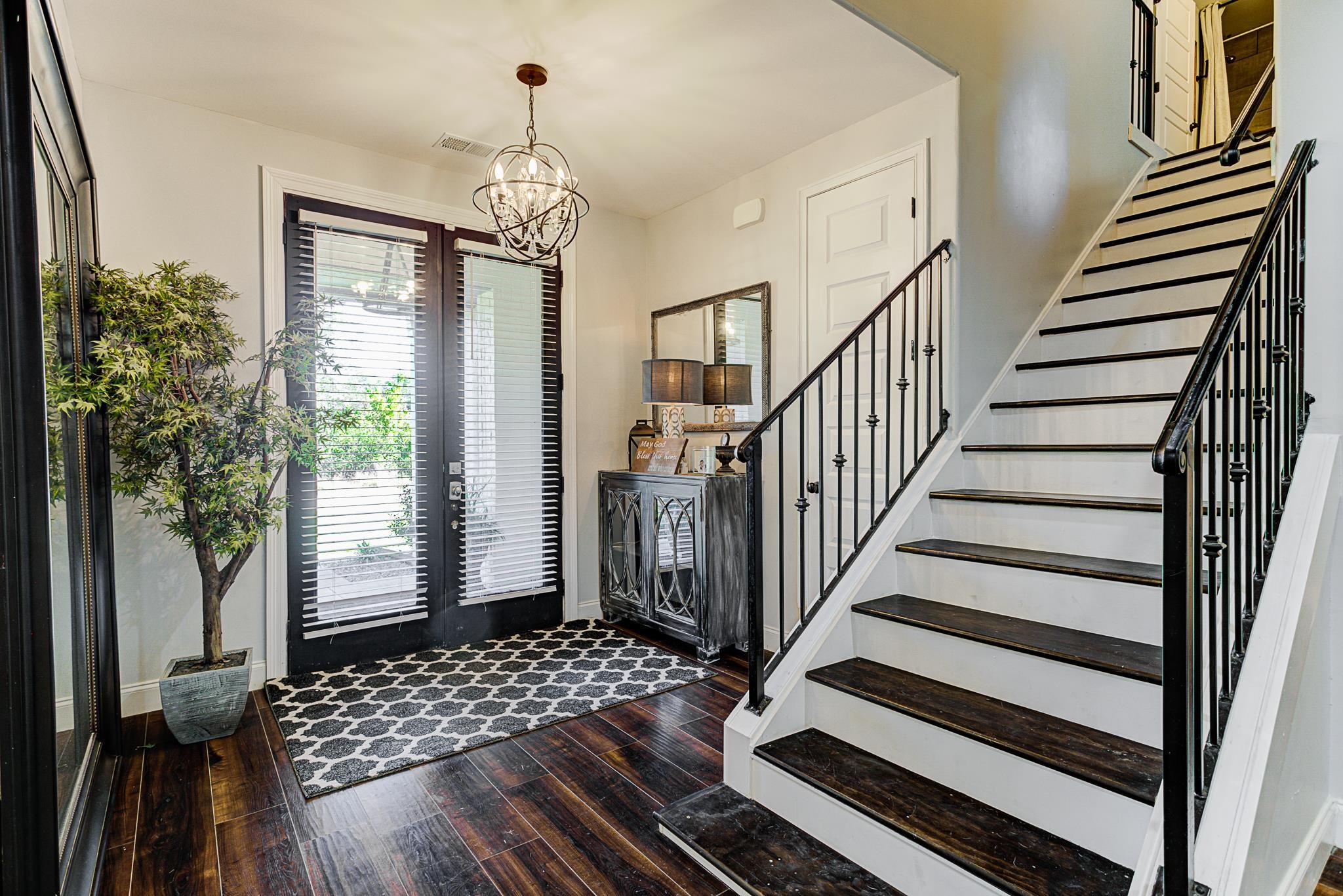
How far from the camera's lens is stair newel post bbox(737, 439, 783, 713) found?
2.28m

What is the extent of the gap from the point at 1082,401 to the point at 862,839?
203 cm

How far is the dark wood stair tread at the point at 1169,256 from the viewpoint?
326cm

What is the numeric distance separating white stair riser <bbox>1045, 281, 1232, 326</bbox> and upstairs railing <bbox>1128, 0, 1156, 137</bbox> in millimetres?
1736

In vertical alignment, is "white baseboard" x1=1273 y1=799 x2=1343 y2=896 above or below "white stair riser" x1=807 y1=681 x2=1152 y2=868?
below

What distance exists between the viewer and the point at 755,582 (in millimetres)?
2293

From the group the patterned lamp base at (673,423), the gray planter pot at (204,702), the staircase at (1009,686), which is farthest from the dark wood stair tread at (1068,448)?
the gray planter pot at (204,702)

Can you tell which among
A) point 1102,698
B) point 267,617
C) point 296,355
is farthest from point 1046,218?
point 267,617

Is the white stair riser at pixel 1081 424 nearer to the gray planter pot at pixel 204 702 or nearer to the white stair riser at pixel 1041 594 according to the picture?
the white stair riser at pixel 1041 594

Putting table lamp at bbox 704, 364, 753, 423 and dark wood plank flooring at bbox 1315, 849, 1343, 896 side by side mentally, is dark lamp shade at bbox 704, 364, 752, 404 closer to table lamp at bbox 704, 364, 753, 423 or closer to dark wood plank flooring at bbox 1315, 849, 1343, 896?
table lamp at bbox 704, 364, 753, 423

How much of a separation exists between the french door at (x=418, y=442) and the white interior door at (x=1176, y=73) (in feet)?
15.2

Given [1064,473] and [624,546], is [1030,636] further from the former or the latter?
[624,546]

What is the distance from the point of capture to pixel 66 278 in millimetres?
2225

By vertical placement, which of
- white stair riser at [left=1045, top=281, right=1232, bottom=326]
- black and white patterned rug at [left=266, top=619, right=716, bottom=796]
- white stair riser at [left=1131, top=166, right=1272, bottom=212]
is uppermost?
white stair riser at [left=1131, top=166, right=1272, bottom=212]

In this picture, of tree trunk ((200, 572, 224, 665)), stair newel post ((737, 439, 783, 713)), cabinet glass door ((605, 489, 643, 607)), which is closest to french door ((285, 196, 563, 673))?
cabinet glass door ((605, 489, 643, 607))
